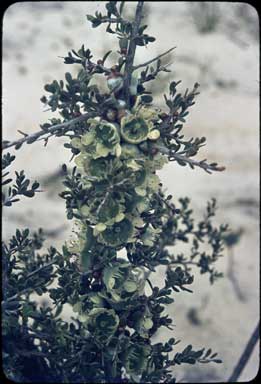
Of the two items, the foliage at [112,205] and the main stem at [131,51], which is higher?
the main stem at [131,51]

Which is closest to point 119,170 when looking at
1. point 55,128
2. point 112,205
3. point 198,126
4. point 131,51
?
point 112,205

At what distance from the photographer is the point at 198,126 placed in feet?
26.9

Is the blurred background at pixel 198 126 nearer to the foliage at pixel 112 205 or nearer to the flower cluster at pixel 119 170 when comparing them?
the foliage at pixel 112 205

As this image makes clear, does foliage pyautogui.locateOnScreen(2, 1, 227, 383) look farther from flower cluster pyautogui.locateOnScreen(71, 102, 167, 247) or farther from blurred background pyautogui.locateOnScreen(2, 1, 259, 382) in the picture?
blurred background pyautogui.locateOnScreen(2, 1, 259, 382)

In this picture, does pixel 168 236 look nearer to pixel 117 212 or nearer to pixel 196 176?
pixel 117 212

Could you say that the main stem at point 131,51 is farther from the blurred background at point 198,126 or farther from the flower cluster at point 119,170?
the blurred background at point 198,126

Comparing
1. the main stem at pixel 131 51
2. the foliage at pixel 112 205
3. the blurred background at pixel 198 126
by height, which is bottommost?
the foliage at pixel 112 205

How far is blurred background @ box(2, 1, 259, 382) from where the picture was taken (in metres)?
5.23

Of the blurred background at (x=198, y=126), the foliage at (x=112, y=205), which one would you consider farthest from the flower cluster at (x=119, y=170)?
the blurred background at (x=198, y=126)

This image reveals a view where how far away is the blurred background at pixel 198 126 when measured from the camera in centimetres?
523

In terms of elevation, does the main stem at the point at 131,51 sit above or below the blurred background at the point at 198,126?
below

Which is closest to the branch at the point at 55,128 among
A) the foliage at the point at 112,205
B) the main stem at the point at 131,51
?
the foliage at the point at 112,205

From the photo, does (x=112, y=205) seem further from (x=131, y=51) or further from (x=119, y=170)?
(x=131, y=51)

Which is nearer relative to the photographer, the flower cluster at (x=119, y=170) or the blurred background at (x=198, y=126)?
the flower cluster at (x=119, y=170)
